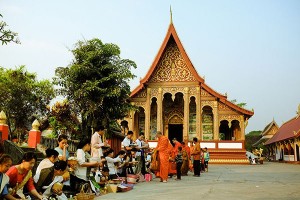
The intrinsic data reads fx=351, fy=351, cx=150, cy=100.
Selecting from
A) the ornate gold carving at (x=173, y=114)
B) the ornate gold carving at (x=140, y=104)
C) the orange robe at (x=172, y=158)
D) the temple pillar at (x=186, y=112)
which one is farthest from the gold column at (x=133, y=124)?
the orange robe at (x=172, y=158)

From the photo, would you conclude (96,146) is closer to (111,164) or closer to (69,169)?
(111,164)

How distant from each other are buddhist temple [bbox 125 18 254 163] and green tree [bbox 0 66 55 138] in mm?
6235

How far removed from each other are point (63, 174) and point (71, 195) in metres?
0.47

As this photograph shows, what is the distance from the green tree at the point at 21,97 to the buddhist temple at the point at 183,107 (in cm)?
623

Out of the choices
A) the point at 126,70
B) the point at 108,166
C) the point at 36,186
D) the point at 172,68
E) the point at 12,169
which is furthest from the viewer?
the point at 172,68

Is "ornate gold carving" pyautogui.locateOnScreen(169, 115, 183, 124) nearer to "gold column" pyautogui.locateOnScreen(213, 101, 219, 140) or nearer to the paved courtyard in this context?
"gold column" pyautogui.locateOnScreen(213, 101, 219, 140)

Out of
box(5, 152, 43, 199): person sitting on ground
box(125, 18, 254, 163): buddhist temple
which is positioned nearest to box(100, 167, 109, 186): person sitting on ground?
box(5, 152, 43, 199): person sitting on ground

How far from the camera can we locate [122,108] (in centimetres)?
1600

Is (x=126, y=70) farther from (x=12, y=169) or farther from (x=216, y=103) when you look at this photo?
(x=12, y=169)

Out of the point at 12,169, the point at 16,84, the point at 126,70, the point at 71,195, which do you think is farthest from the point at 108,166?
the point at 16,84

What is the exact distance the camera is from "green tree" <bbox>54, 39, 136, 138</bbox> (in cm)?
1477

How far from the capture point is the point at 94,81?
14984mm

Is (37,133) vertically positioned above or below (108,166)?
above

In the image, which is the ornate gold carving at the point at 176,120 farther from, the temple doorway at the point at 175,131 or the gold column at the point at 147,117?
the gold column at the point at 147,117
